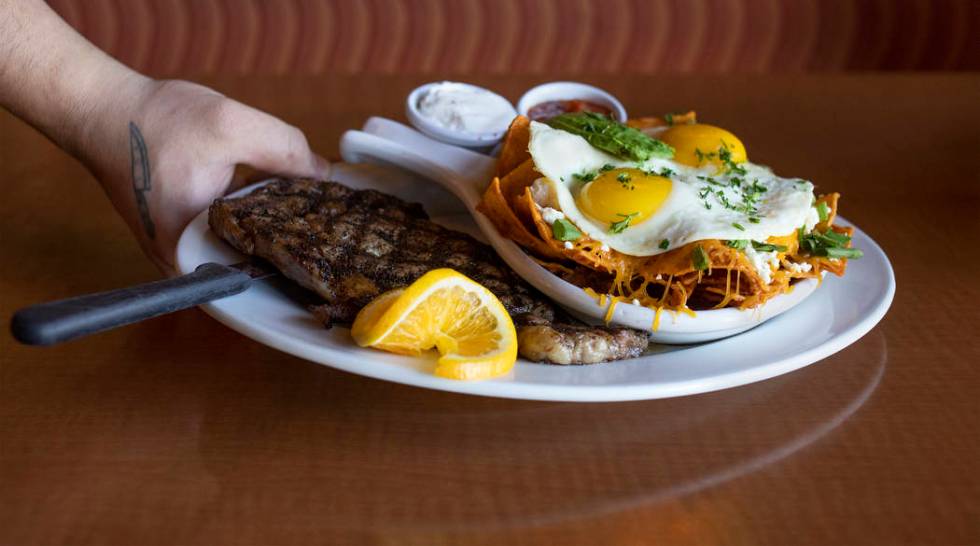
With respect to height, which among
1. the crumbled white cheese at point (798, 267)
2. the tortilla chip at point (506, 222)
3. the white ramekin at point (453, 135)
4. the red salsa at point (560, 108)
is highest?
the crumbled white cheese at point (798, 267)

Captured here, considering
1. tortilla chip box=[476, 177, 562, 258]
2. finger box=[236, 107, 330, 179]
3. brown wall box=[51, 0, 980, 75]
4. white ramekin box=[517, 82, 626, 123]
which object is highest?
tortilla chip box=[476, 177, 562, 258]

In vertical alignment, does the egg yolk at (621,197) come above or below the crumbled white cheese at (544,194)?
above

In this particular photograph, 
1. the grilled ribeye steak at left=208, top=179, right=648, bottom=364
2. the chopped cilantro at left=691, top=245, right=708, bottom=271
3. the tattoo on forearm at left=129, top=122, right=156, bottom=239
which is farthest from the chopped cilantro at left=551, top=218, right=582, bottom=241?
the tattoo on forearm at left=129, top=122, right=156, bottom=239

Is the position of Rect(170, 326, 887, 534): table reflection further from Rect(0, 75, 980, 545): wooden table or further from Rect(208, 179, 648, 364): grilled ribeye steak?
Rect(208, 179, 648, 364): grilled ribeye steak

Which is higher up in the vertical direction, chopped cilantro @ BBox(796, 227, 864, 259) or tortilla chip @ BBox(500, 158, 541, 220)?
chopped cilantro @ BBox(796, 227, 864, 259)

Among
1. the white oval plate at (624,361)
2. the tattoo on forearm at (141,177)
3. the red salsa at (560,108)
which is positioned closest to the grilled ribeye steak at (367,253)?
the white oval plate at (624,361)

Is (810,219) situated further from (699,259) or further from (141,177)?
(141,177)

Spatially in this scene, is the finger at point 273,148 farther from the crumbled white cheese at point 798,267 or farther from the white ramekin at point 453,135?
the crumbled white cheese at point 798,267
